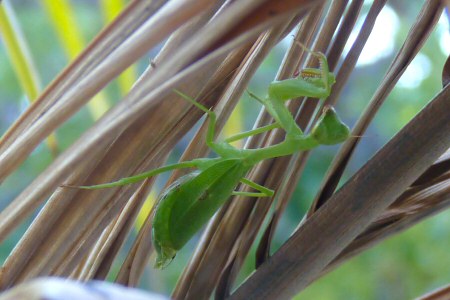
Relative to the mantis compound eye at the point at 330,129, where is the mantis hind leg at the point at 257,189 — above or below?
below

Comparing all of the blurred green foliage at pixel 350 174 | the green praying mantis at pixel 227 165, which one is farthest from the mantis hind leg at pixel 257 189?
the blurred green foliage at pixel 350 174

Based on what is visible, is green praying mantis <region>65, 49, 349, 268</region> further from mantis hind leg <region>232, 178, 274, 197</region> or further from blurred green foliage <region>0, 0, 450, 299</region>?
blurred green foliage <region>0, 0, 450, 299</region>

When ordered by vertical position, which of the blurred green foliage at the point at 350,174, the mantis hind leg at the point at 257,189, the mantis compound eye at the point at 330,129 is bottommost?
the mantis hind leg at the point at 257,189

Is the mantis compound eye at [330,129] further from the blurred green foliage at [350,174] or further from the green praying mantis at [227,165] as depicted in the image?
the blurred green foliage at [350,174]

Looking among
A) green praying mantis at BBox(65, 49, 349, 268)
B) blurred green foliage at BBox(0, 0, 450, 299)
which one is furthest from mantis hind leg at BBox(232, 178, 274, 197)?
blurred green foliage at BBox(0, 0, 450, 299)

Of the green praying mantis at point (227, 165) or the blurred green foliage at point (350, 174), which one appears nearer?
the green praying mantis at point (227, 165)

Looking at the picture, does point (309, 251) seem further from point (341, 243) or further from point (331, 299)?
point (331, 299)
